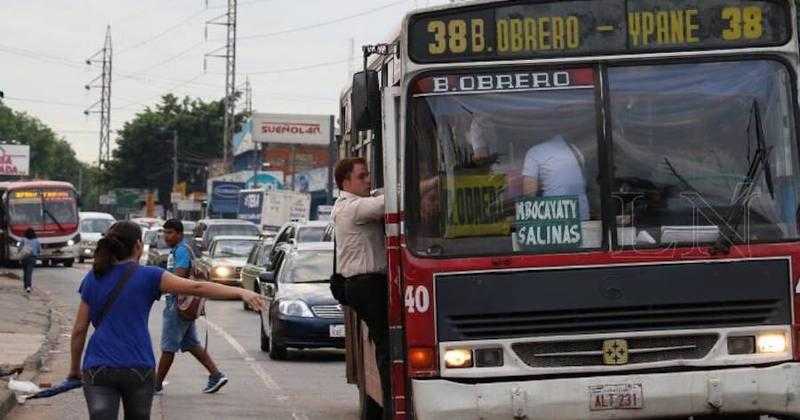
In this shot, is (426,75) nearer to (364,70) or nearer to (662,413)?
(364,70)

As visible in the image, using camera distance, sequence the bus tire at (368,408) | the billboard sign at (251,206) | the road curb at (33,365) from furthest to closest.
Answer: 1. the billboard sign at (251,206)
2. the road curb at (33,365)
3. the bus tire at (368,408)

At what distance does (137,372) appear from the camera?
8.16 meters

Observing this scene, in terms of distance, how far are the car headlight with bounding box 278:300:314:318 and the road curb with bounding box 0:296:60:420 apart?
10.0 ft

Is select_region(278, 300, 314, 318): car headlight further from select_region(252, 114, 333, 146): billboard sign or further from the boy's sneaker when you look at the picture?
select_region(252, 114, 333, 146): billboard sign

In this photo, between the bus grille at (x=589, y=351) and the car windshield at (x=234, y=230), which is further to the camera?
the car windshield at (x=234, y=230)

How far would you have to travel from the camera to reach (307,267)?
72.8 feet

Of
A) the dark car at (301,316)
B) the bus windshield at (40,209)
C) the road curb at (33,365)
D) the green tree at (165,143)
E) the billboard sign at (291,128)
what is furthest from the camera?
the green tree at (165,143)

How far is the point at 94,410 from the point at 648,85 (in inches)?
147

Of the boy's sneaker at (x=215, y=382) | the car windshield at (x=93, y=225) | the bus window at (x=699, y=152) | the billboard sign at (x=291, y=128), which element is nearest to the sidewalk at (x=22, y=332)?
the boy's sneaker at (x=215, y=382)

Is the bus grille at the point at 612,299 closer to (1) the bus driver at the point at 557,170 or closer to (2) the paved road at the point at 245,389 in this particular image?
(1) the bus driver at the point at 557,170

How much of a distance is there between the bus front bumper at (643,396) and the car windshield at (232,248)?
30.2 meters

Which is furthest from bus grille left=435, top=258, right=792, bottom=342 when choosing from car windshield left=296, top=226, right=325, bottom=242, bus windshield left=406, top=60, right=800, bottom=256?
car windshield left=296, top=226, right=325, bottom=242

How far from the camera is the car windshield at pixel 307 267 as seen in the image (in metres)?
21.9

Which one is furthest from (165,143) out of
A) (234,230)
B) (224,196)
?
(234,230)
